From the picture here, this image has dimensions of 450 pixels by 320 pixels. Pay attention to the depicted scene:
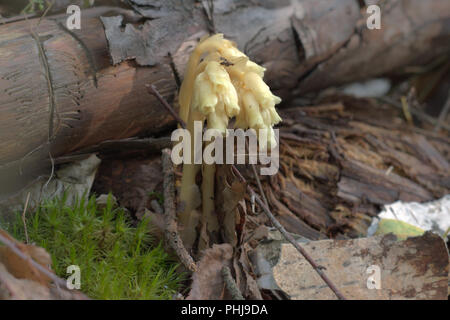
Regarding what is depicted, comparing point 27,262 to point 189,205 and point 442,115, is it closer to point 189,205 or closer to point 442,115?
point 189,205

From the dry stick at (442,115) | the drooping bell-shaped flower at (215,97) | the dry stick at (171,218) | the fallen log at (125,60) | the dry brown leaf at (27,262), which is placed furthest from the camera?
the dry stick at (442,115)

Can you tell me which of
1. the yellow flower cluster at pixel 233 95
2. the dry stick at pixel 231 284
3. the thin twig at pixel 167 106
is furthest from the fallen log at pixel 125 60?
the dry stick at pixel 231 284

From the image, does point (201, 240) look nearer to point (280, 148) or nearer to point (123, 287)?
point (123, 287)

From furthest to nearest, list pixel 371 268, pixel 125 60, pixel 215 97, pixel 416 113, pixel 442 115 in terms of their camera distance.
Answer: pixel 442 115, pixel 416 113, pixel 125 60, pixel 371 268, pixel 215 97

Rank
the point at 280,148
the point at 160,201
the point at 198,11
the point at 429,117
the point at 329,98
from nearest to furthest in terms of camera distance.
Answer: the point at 160,201 → the point at 198,11 → the point at 280,148 → the point at 329,98 → the point at 429,117

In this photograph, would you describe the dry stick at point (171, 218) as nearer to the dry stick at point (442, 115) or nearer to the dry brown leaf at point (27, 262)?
the dry brown leaf at point (27, 262)

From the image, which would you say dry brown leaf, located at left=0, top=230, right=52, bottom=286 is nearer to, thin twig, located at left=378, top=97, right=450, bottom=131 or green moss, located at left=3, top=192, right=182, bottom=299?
green moss, located at left=3, top=192, right=182, bottom=299

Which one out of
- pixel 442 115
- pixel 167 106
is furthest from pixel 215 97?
pixel 442 115
